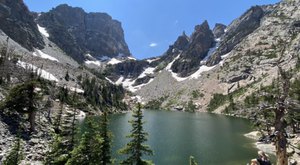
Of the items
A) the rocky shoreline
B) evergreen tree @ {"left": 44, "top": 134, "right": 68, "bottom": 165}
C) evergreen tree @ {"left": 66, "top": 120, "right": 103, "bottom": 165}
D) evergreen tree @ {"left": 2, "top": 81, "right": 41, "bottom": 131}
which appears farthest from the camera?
evergreen tree @ {"left": 2, "top": 81, "right": 41, "bottom": 131}

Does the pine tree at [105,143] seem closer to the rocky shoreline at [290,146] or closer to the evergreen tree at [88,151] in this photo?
the evergreen tree at [88,151]

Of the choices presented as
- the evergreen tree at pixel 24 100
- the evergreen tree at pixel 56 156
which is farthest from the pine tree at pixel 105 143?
the evergreen tree at pixel 24 100

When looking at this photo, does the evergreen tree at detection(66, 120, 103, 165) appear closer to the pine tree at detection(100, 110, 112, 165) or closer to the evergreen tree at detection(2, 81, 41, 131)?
the pine tree at detection(100, 110, 112, 165)

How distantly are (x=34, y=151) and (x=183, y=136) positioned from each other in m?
48.2

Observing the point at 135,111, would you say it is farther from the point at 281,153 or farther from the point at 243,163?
the point at 243,163

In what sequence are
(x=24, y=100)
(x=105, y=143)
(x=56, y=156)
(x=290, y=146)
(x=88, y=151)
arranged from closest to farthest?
(x=88, y=151), (x=105, y=143), (x=56, y=156), (x=290, y=146), (x=24, y=100)

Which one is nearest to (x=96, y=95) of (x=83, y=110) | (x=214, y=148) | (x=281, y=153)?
(x=83, y=110)

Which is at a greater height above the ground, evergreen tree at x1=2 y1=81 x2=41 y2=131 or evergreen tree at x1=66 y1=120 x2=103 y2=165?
evergreen tree at x1=2 y1=81 x2=41 y2=131

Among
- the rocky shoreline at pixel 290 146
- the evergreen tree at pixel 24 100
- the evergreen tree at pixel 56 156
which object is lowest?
the rocky shoreline at pixel 290 146

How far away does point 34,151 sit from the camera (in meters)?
46.9

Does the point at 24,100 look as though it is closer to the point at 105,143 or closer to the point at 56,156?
the point at 56,156

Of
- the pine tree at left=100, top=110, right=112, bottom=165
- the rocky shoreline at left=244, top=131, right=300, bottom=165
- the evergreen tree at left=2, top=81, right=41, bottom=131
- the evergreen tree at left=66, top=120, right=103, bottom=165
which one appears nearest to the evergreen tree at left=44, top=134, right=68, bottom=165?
the evergreen tree at left=66, top=120, right=103, bottom=165

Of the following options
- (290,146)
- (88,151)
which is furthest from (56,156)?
(290,146)

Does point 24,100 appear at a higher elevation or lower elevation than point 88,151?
higher
